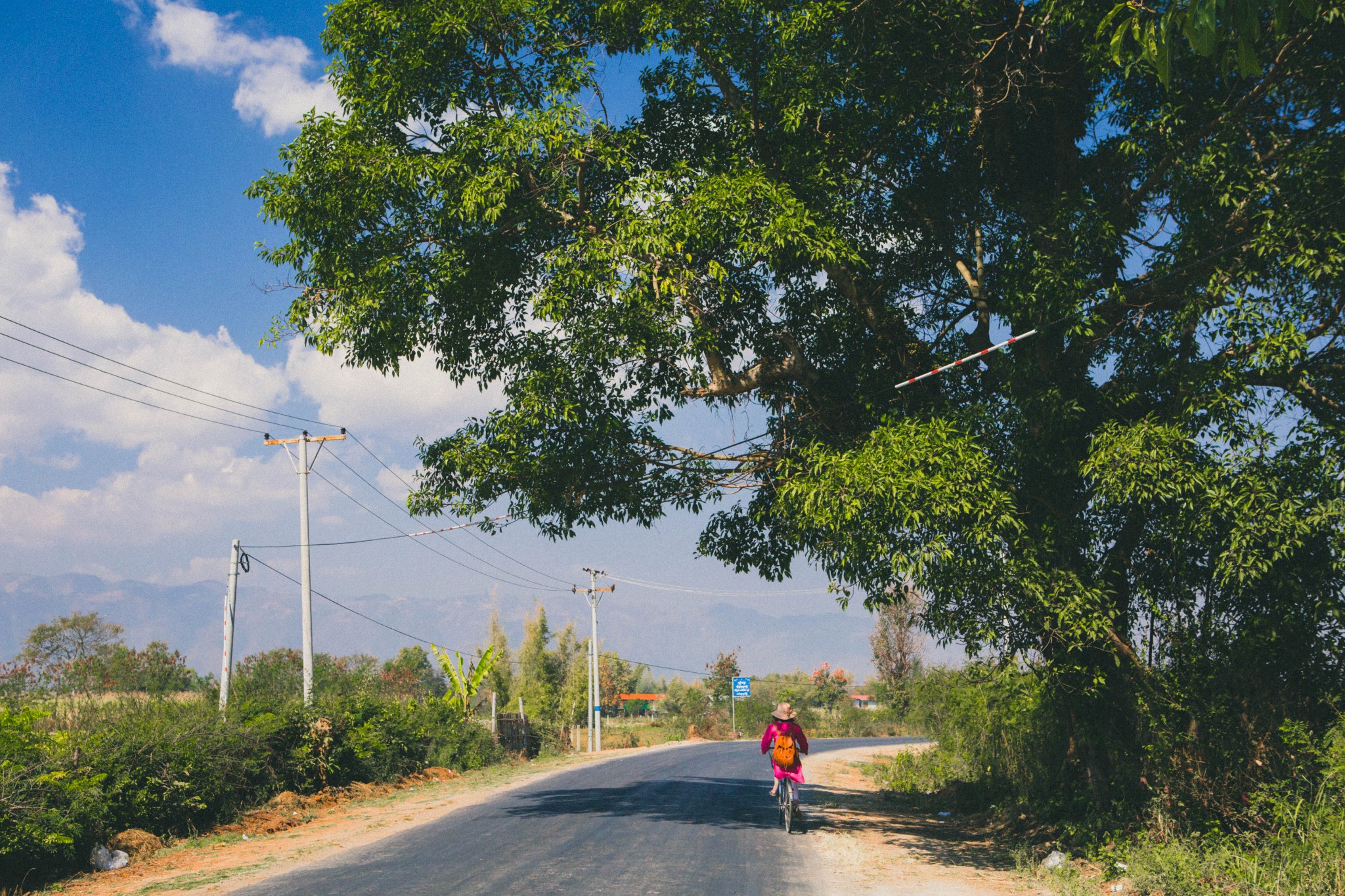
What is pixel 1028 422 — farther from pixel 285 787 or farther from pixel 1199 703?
pixel 285 787

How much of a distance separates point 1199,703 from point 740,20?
400 inches

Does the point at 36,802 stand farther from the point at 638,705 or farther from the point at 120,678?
the point at 638,705

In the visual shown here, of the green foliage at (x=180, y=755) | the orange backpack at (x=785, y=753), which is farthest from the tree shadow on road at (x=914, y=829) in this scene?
the green foliage at (x=180, y=755)

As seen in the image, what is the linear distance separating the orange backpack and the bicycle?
24 centimetres

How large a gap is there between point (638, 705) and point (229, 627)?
85516 millimetres

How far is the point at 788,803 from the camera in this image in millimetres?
12867

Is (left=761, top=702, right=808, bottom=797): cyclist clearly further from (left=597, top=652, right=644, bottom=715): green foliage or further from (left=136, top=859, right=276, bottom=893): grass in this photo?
(left=597, top=652, right=644, bottom=715): green foliage

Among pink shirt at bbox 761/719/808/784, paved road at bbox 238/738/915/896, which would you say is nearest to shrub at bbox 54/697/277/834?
paved road at bbox 238/738/915/896

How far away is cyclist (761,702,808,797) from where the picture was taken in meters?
13.0

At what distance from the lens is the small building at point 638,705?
97000 mm

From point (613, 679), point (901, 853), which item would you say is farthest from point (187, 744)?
point (613, 679)

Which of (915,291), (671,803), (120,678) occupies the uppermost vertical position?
(915,291)

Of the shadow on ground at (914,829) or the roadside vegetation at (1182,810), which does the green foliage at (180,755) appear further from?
the roadside vegetation at (1182,810)

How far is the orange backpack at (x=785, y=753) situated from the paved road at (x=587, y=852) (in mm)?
956
